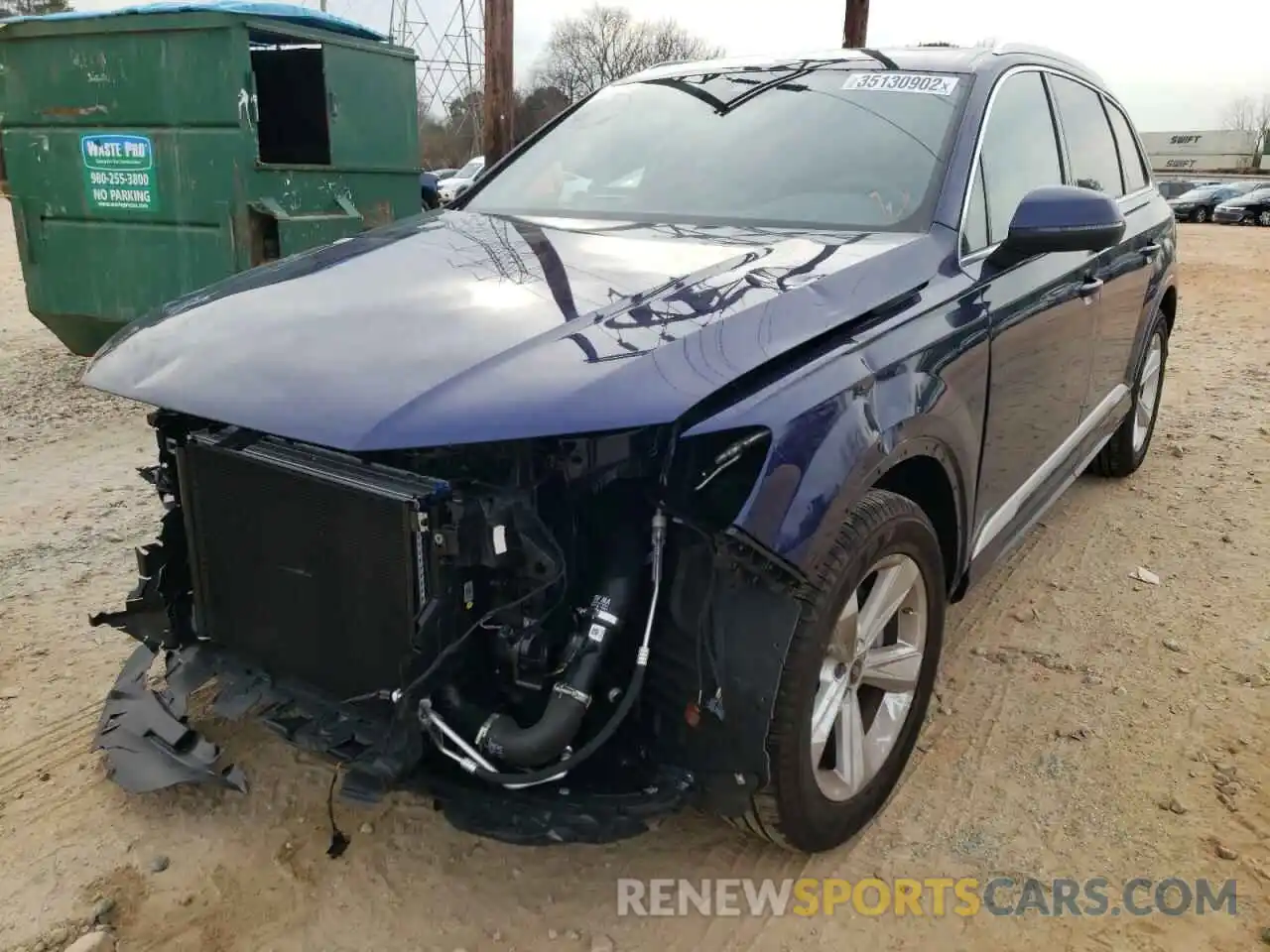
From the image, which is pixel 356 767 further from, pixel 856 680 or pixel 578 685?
pixel 856 680

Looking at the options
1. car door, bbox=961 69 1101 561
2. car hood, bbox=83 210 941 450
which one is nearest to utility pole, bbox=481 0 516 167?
car door, bbox=961 69 1101 561

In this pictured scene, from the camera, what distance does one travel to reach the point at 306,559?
2.17 meters

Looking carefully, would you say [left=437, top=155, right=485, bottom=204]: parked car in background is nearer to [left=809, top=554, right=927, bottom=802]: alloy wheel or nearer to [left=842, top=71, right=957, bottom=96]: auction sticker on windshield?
[left=842, top=71, right=957, bottom=96]: auction sticker on windshield

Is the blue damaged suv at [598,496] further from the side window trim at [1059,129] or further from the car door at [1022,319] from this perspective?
the side window trim at [1059,129]

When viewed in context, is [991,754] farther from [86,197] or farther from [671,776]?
[86,197]

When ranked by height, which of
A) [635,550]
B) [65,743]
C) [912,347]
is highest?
[912,347]

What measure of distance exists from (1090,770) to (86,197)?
6.76 meters

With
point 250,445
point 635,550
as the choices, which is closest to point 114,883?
point 250,445

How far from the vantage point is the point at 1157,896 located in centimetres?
237

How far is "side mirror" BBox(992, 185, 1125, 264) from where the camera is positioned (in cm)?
274

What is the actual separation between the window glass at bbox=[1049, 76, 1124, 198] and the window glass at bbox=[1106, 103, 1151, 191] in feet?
0.39

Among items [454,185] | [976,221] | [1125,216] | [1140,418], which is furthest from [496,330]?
[454,185]

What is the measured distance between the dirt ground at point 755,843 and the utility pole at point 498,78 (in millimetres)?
5033
